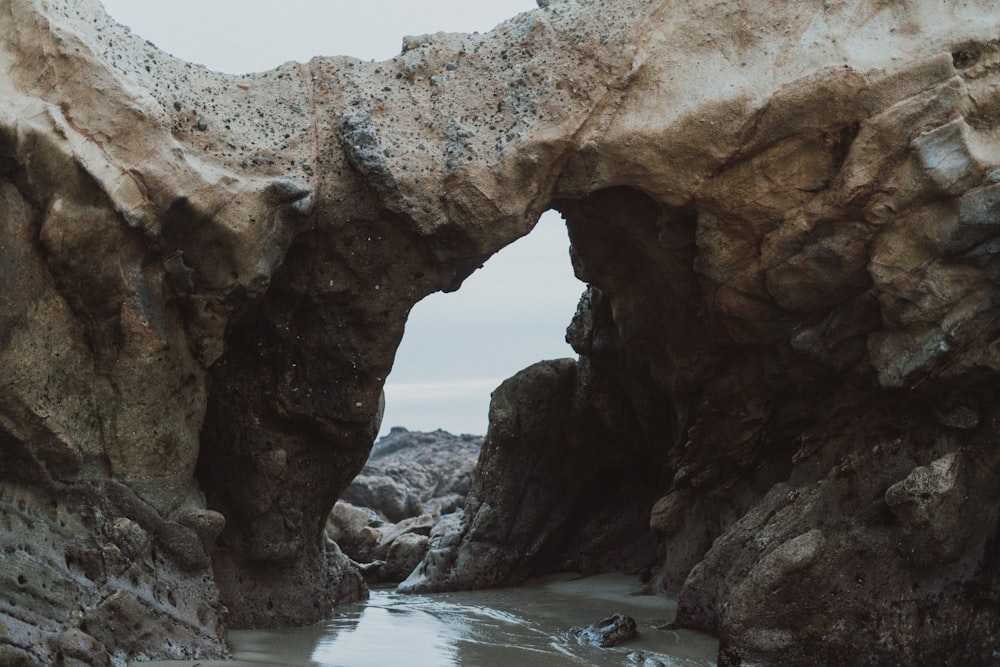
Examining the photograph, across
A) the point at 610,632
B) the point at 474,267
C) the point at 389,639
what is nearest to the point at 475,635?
the point at 389,639

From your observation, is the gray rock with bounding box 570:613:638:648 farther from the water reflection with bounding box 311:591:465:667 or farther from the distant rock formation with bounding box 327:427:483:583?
the distant rock formation with bounding box 327:427:483:583

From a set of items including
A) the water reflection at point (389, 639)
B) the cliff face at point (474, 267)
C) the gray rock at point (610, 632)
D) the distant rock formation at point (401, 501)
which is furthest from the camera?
the distant rock formation at point (401, 501)

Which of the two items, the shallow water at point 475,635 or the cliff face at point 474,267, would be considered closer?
the cliff face at point 474,267

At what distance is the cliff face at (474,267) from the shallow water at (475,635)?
12.8 inches

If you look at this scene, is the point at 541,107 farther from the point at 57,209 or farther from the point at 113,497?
the point at 113,497

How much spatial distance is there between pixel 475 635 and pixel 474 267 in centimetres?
246

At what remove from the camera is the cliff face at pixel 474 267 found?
603cm

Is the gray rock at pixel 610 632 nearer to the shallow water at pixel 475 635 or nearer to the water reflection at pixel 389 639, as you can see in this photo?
the shallow water at pixel 475 635

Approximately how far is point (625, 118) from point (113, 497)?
365cm

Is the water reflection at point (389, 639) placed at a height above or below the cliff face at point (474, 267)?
below

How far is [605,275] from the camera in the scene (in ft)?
28.5

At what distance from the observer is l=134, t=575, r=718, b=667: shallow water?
666 centimetres

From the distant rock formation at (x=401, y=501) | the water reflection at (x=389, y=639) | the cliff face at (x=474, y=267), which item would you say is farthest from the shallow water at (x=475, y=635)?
the distant rock formation at (x=401, y=501)

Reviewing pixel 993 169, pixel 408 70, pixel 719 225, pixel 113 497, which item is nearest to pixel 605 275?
pixel 719 225
